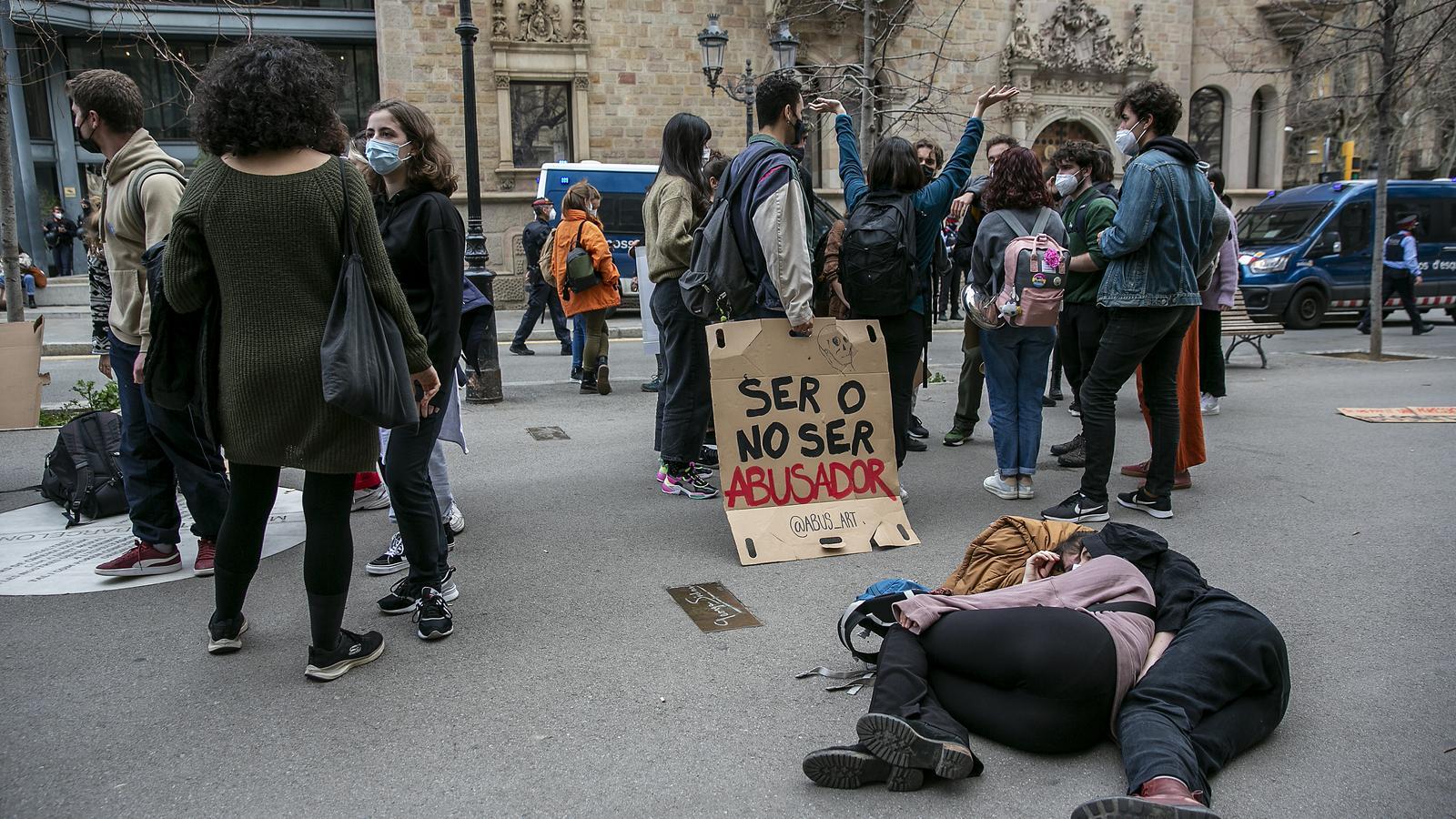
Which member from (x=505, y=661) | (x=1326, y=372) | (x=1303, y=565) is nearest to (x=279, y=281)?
(x=505, y=661)

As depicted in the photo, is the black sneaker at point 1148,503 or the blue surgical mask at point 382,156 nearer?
the blue surgical mask at point 382,156

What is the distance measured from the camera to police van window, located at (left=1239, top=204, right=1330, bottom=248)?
16578 mm

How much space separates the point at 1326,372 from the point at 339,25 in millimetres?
24141

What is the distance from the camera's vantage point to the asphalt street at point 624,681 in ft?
9.30

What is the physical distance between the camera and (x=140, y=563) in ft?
15.0

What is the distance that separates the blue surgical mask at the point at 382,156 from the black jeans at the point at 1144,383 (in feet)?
11.5

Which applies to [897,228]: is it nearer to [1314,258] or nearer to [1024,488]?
[1024,488]

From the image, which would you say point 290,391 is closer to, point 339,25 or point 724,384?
point 724,384

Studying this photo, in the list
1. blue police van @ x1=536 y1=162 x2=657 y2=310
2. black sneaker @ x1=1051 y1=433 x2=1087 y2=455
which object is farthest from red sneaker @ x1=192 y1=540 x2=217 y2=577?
blue police van @ x1=536 y1=162 x2=657 y2=310

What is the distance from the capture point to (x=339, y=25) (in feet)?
86.9

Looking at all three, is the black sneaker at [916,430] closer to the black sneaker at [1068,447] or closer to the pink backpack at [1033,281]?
the black sneaker at [1068,447]

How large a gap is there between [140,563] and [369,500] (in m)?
1.37

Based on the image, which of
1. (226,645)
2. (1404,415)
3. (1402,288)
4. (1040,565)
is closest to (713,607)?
(1040,565)

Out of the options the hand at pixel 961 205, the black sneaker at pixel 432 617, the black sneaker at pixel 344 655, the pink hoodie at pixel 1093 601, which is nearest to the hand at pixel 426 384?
the black sneaker at pixel 432 617
